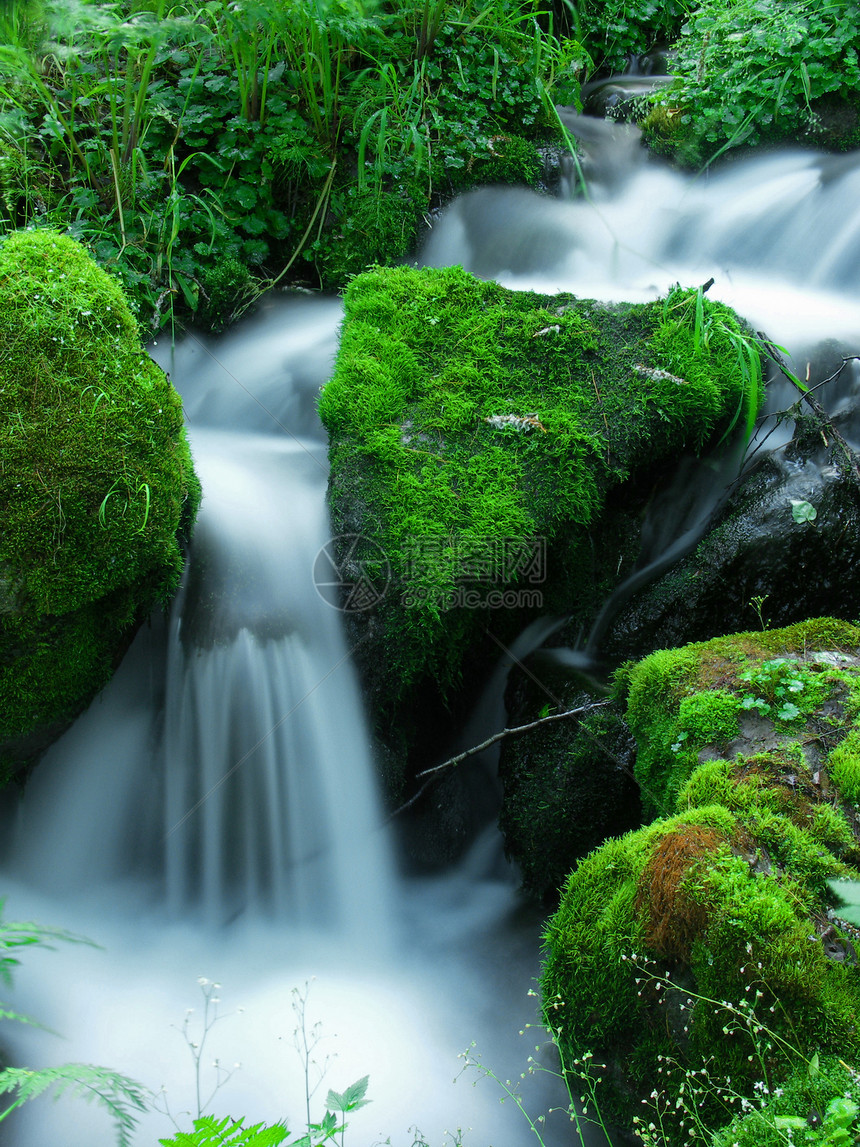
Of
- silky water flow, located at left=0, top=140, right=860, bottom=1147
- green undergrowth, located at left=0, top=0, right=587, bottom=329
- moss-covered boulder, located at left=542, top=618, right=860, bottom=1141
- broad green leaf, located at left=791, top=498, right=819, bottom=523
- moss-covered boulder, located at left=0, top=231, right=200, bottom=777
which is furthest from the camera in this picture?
green undergrowth, located at left=0, top=0, right=587, bottom=329

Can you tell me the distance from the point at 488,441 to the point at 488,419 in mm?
120

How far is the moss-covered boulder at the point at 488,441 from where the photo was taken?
309 centimetres

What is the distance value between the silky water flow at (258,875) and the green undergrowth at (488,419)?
17.2 inches

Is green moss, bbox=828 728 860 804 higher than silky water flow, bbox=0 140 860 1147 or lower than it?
higher

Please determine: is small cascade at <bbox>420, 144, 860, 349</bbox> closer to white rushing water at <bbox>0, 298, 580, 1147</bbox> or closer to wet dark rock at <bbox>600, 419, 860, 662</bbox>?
wet dark rock at <bbox>600, 419, 860, 662</bbox>

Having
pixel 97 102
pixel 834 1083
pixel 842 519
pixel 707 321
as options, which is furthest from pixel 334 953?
pixel 97 102

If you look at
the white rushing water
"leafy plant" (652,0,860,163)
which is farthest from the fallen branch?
"leafy plant" (652,0,860,163)

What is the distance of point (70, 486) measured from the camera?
2.79m

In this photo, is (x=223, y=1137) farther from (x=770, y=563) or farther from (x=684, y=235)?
(x=684, y=235)

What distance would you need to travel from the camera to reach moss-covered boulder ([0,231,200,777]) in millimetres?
2762

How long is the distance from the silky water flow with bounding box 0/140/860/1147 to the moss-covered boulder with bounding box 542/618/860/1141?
727 millimetres

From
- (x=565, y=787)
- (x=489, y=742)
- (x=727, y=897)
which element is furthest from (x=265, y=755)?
(x=727, y=897)

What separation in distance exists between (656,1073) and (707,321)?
3105 mm

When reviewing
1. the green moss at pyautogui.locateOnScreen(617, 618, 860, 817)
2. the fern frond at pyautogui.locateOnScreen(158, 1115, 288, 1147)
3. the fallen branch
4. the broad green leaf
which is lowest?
the fern frond at pyautogui.locateOnScreen(158, 1115, 288, 1147)
